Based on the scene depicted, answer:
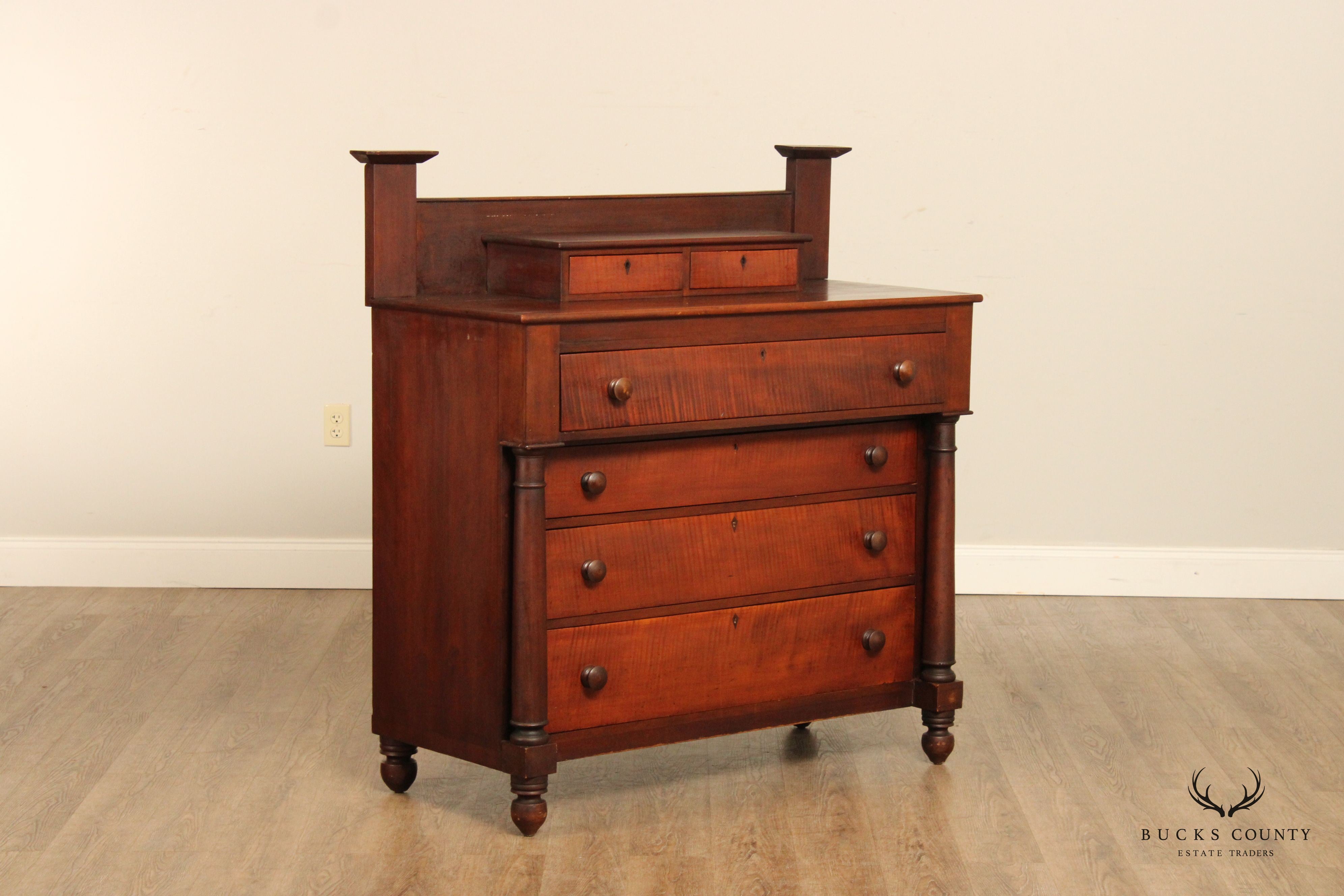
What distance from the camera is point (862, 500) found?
2777 mm

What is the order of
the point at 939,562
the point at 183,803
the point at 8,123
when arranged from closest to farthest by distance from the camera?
the point at 183,803 → the point at 939,562 → the point at 8,123

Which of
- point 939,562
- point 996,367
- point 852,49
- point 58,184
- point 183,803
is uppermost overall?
point 852,49

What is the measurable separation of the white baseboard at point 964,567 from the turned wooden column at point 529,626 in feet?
5.37

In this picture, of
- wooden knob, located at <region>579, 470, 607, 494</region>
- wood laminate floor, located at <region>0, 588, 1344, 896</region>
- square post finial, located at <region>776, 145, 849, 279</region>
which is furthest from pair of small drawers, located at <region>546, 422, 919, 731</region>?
square post finial, located at <region>776, 145, 849, 279</region>

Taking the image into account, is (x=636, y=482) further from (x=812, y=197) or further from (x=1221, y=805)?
(x=1221, y=805)

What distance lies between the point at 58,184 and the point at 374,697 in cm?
189

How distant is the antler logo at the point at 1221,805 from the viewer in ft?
8.73

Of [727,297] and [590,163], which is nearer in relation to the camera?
[727,297]

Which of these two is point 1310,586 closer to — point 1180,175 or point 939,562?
point 1180,175

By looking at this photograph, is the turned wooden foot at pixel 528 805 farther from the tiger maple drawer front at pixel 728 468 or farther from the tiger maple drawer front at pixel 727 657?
the tiger maple drawer front at pixel 728 468

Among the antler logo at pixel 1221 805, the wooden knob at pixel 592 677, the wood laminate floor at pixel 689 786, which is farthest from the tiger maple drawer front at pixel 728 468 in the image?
the antler logo at pixel 1221 805

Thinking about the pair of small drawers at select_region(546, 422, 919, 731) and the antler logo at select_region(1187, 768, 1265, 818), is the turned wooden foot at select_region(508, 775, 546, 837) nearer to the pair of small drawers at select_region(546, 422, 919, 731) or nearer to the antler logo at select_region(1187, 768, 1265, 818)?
the pair of small drawers at select_region(546, 422, 919, 731)

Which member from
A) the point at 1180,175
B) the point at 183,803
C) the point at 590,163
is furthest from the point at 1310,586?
the point at 183,803

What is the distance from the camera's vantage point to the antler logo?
2660mm
